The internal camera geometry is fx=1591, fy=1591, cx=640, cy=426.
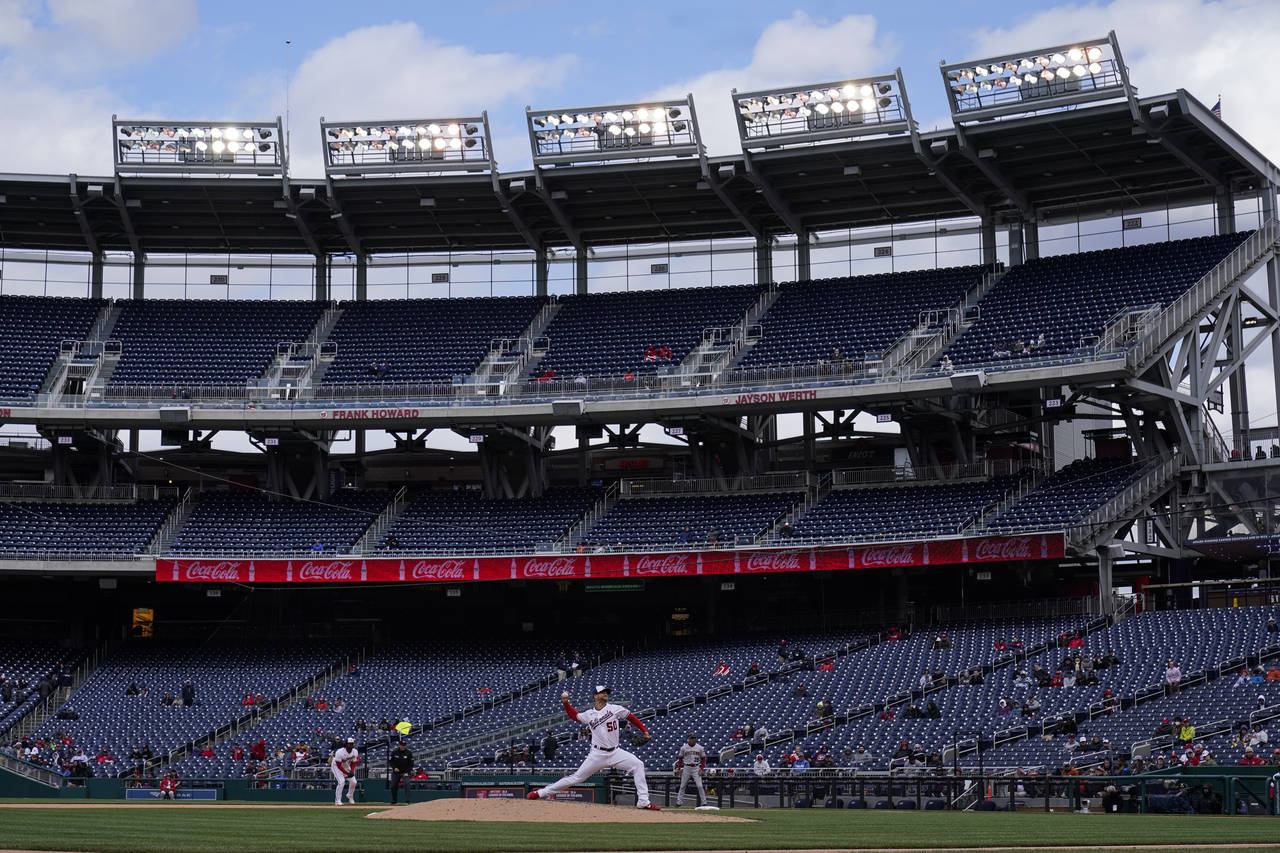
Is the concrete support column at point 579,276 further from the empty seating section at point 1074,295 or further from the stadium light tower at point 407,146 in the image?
the empty seating section at point 1074,295

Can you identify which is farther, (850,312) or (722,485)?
(850,312)

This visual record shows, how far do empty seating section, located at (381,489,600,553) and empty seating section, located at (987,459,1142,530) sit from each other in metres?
13.8

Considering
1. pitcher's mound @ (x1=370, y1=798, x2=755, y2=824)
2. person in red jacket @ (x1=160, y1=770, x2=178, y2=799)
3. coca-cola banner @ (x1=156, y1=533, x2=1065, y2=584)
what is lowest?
person in red jacket @ (x1=160, y1=770, x2=178, y2=799)

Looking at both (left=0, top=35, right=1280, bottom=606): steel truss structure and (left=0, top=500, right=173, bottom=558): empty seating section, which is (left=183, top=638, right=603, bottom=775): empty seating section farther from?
(left=0, top=500, right=173, bottom=558): empty seating section

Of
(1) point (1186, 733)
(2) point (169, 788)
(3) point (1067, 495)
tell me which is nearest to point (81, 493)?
(2) point (169, 788)

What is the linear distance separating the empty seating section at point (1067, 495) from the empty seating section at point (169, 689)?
22113 millimetres

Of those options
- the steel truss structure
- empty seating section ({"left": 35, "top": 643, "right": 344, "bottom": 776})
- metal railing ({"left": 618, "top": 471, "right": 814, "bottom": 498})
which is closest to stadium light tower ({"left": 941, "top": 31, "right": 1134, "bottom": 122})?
the steel truss structure

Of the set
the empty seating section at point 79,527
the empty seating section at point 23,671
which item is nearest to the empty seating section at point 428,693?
the empty seating section at point 23,671

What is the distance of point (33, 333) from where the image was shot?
181 ft

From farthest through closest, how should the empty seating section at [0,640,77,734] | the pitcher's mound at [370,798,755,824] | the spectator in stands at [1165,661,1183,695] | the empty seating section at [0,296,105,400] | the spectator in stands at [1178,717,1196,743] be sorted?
the empty seating section at [0,296,105,400] < the empty seating section at [0,640,77,734] < the spectator in stands at [1165,661,1183,695] < the spectator in stands at [1178,717,1196,743] < the pitcher's mound at [370,798,755,824]

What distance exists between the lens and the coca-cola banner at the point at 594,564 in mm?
45750

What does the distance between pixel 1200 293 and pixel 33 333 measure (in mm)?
38576

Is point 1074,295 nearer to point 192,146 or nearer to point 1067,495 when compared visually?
point 1067,495

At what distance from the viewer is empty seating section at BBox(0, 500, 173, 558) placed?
163 feet
